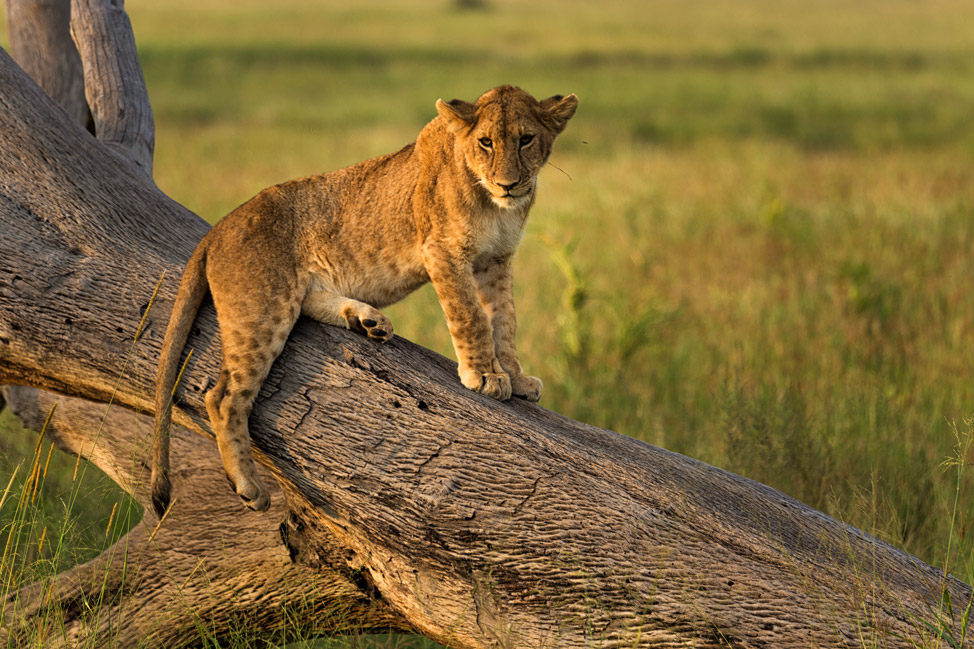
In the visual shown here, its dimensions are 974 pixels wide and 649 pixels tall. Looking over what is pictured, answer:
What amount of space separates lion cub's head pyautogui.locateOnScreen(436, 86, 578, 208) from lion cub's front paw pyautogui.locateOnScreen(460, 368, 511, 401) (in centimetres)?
61

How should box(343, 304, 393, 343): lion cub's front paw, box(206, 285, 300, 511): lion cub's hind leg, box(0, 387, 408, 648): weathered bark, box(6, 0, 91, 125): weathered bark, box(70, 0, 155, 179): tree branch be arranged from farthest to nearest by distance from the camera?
box(6, 0, 91, 125): weathered bark
box(70, 0, 155, 179): tree branch
box(0, 387, 408, 648): weathered bark
box(343, 304, 393, 343): lion cub's front paw
box(206, 285, 300, 511): lion cub's hind leg

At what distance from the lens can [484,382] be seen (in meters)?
3.38

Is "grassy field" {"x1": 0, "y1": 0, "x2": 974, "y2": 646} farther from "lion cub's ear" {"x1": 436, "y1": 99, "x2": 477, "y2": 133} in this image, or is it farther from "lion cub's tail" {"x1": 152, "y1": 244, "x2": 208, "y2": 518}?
"lion cub's ear" {"x1": 436, "y1": 99, "x2": 477, "y2": 133}

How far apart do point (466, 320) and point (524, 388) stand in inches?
16.6

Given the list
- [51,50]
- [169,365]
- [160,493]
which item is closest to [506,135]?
[169,365]

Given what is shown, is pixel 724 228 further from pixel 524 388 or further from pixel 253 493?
pixel 253 493

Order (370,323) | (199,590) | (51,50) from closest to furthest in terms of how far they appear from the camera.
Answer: (370,323), (199,590), (51,50)

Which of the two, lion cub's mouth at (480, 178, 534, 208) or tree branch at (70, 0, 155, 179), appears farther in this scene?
tree branch at (70, 0, 155, 179)

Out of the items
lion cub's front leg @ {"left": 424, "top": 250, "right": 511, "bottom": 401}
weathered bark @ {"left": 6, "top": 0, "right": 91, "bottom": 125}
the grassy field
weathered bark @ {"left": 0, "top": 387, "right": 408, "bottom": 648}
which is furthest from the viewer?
the grassy field

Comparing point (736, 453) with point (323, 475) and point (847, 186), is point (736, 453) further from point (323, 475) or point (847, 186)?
point (847, 186)

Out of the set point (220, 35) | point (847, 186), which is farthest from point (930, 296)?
point (220, 35)

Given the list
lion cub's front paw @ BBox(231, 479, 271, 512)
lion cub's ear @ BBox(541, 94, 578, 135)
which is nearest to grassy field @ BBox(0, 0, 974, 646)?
lion cub's front paw @ BBox(231, 479, 271, 512)

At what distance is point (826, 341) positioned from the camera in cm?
698

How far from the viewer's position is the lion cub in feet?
10.1
